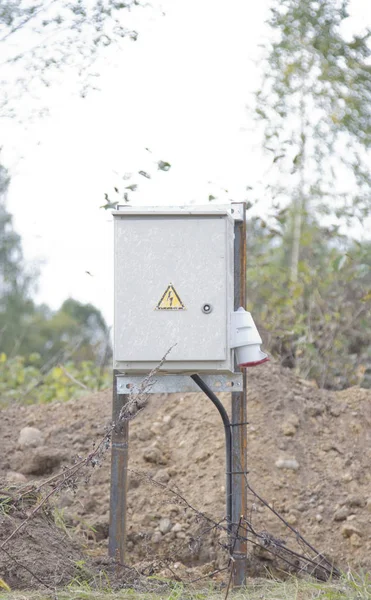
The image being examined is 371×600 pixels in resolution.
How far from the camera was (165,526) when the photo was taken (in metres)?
3.93

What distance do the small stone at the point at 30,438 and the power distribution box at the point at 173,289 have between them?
1.77 m

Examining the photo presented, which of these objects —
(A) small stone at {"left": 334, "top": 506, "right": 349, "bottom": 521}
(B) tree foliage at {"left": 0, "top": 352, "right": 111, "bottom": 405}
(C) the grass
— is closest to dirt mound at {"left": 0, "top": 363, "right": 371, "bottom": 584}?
(A) small stone at {"left": 334, "top": 506, "right": 349, "bottom": 521}

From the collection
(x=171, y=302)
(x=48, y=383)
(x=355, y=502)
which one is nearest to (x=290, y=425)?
(x=355, y=502)

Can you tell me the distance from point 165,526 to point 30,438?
3.47ft

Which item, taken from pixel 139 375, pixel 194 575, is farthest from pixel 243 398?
pixel 194 575

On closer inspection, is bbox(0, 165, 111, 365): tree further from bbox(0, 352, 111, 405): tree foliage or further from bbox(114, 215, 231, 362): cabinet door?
bbox(114, 215, 231, 362): cabinet door

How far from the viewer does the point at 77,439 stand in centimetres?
460

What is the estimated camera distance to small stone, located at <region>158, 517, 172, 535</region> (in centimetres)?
392

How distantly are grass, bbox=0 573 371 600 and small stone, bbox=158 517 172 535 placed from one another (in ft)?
2.52

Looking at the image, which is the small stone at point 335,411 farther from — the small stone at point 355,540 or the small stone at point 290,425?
the small stone at point 355,540

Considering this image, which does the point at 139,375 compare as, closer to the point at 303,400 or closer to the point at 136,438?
the point at 136,438

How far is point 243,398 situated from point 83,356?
20.0 feet

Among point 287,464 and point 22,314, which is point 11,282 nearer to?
point 22,314

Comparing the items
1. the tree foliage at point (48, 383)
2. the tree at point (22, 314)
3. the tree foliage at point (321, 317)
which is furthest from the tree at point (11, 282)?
the tree foliage at point (321, 317)
